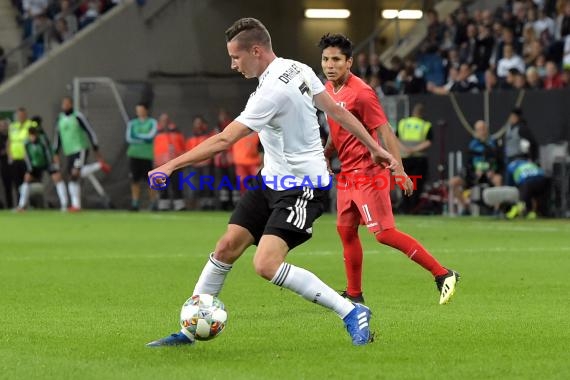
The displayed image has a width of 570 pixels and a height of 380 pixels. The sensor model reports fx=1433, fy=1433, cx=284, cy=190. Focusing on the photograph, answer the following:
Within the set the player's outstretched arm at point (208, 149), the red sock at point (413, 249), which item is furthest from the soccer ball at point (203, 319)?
the red sock at point (413, 249)

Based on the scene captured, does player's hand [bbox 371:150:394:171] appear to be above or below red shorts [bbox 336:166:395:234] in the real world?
above

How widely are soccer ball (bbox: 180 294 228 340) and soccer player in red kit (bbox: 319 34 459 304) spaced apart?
9.69ft

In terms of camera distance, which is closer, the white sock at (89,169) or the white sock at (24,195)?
the white sock at (89,169)

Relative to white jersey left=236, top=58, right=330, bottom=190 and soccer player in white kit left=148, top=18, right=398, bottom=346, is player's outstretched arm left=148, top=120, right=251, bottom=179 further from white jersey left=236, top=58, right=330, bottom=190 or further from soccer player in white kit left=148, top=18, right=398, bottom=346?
white jersey left=236, top=58, right=330, bottom=190

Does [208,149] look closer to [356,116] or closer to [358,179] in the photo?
[356,116]

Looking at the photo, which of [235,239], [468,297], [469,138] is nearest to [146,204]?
[469,138]

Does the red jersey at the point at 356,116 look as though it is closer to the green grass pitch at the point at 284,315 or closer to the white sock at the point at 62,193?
the green grass pitch at the point at 284,315

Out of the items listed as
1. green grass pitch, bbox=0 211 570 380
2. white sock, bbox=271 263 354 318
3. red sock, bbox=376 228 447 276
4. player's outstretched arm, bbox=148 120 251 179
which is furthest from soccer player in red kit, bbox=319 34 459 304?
player's outstretched arm, bbox=148 120 251 179

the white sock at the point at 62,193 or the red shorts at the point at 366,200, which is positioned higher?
the red shorts at the point at 366,200

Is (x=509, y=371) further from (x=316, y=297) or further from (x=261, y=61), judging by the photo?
(x=261, y=61)

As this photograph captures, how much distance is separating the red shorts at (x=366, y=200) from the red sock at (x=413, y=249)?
0.28 ft

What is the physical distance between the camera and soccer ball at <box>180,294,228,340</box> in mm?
9086

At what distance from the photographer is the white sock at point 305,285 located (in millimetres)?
8945

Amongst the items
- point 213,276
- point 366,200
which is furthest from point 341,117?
point 366,200
